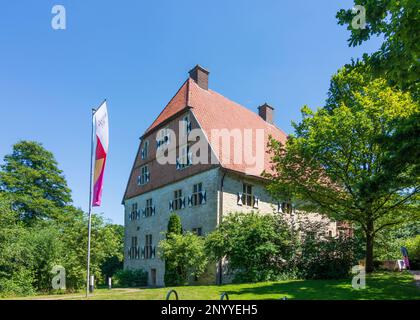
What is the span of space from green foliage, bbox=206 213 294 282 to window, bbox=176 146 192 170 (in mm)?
6384

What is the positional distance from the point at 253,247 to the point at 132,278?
12.6 meters

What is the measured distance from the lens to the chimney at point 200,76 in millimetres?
30400

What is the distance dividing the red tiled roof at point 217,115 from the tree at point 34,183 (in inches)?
628

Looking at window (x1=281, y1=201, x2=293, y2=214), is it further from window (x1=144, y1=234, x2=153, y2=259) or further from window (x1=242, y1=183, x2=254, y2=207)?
window (x1=144, y1=234, x2=153, y2=259)

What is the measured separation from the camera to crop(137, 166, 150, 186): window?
104 feet

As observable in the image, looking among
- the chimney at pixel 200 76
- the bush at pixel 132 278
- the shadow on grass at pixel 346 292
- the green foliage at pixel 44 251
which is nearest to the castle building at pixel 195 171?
the chimney at pixel 200 76

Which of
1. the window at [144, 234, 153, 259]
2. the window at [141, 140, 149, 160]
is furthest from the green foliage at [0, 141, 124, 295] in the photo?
the window at [141, 140, 149, 160]

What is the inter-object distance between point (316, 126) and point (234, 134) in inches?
386

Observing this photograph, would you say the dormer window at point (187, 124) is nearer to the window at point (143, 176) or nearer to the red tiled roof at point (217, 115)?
the red tiled roof at point (217, 115)

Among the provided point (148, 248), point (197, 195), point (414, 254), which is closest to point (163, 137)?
point (197, 195)

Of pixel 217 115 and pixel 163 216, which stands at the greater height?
pixel 217 115

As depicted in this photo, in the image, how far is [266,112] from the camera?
36188 mm

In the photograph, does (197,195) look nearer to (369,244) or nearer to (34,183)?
(369,244)
